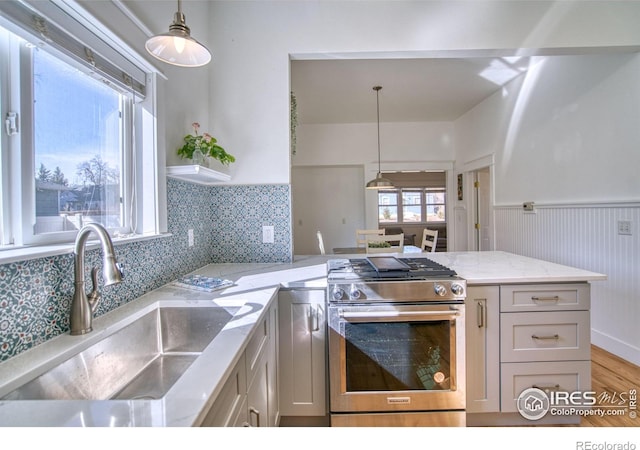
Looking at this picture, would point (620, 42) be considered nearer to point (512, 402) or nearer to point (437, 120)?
point (512, 402)

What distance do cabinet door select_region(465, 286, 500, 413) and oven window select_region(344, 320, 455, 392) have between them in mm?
162

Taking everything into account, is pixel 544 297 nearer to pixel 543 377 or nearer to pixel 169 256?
pixel 543 377

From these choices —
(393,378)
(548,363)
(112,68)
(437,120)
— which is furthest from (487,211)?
(112,68)

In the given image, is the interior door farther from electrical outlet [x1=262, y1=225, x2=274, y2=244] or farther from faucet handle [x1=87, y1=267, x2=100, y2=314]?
faucet handle [x1=87, y1=267, x2=100, y2=314]

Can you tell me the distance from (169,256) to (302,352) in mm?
889

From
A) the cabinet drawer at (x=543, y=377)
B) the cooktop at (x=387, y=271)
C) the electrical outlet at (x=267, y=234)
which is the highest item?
the electrical outlet at (x=267, y=234)

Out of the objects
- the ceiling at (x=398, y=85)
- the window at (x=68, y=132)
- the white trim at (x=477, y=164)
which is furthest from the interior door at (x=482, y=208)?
the window at (x=68, y=132)

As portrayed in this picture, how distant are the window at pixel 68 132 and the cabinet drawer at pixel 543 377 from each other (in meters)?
2.03

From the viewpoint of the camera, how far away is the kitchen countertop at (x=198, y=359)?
57 centimetres

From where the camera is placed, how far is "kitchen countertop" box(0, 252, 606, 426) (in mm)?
569

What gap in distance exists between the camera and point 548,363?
157 cm

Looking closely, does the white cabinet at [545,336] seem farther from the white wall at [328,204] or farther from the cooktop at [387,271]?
the white wall at [328,204]

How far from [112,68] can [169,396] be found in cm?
127

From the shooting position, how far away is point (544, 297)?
1.55 metres
